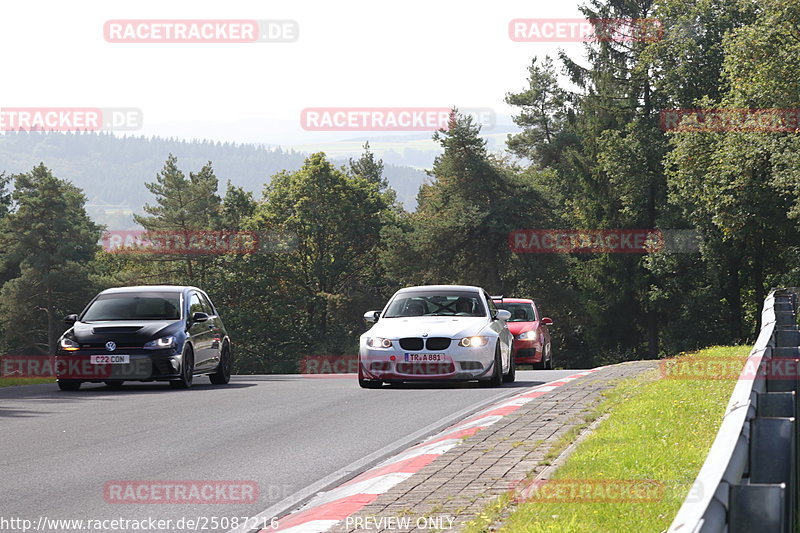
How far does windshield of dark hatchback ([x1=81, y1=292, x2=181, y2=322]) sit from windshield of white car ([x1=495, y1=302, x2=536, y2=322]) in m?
10.9

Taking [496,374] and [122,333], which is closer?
[496,374]

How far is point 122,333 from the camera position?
58.4 feet

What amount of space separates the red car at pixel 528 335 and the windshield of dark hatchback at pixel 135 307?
9693 mm

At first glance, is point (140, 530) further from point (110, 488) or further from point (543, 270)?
point (543, 270)

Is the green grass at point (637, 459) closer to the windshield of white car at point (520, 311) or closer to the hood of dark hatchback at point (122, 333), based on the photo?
the hood of dark hatchback at point (122, 333)

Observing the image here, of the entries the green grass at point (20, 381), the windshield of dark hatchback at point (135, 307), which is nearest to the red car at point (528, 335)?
the windshield of dark hatchback at point (135, 307)

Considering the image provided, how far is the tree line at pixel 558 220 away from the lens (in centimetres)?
4125

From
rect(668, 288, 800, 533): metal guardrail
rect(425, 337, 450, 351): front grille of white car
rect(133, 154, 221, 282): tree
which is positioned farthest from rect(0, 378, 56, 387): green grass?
rect(133, 154, 221, 282): tree

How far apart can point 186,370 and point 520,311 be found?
11.7m
